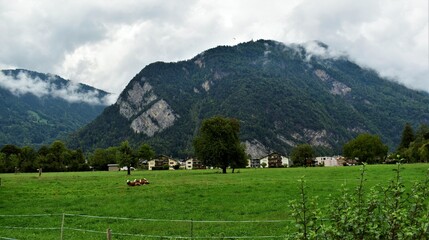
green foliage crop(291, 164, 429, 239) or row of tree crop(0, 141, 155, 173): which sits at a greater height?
row of tree crop(0, 141, 155, 173)

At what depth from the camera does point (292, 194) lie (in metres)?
37.0

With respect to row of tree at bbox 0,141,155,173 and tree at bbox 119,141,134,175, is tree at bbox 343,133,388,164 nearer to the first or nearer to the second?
row of tree at bbox 0,141,155,173

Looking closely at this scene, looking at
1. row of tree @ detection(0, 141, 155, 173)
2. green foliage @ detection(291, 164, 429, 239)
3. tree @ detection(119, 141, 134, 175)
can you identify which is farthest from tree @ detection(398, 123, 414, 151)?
green foliage @ detection(291, 164, 429, 239)

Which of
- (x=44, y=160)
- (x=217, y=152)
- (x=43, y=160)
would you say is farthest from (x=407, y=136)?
(x=43, y=160)

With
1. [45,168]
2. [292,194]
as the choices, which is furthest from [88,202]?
[45,168]

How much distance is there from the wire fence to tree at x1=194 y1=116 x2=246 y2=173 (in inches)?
2707

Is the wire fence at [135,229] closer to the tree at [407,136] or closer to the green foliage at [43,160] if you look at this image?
the green foliage at [43,160]

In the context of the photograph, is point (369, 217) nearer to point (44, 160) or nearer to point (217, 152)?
point (217, 152)

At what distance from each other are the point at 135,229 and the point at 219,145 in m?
72.2

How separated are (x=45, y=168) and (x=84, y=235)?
5821 inches

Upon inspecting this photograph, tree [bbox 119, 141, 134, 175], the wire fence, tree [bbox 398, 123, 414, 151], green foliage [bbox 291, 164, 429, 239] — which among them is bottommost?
the wire fence

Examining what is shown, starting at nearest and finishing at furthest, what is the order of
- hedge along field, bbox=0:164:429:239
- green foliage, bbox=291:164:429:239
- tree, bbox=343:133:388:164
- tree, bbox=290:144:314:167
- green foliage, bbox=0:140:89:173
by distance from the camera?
green foliage, bbox=291:164:429:239
hedge along field, bbox=0:164:429:239
tree, bbox=343:133:388:164
green foliage, bbox=0:140:89:173
tree, bbox=290:144:314:167

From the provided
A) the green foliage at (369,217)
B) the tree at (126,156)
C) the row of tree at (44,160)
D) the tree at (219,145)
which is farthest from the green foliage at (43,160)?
the green foliage at (369,217)

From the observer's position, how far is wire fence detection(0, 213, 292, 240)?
869 inches
